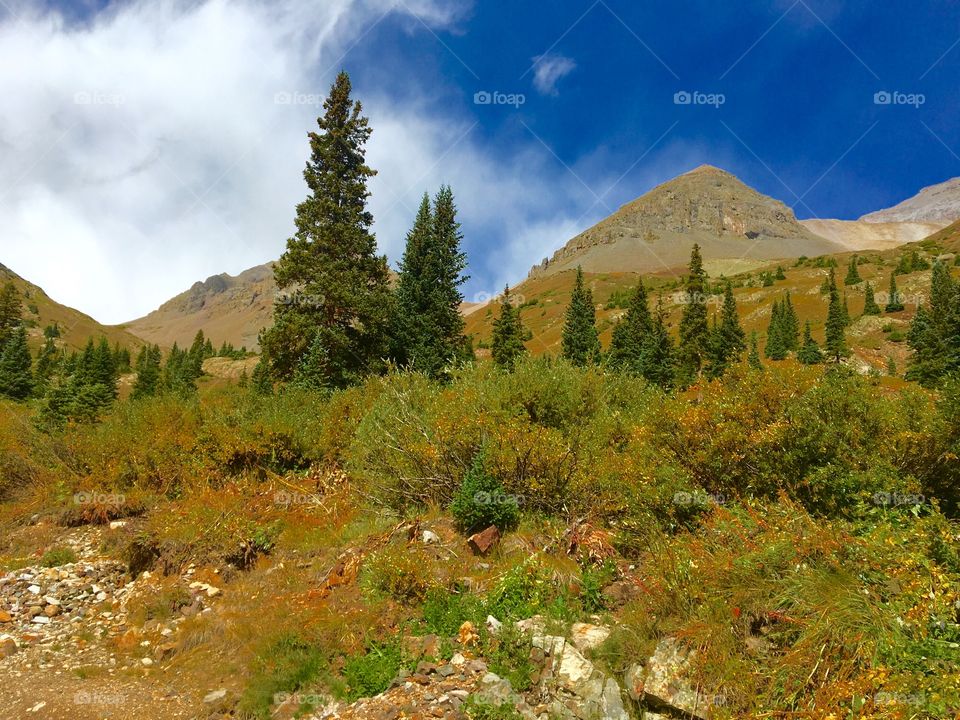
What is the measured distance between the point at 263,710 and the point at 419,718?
2.02m

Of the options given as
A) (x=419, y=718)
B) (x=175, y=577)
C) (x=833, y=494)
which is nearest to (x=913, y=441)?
(x=833, y=494)

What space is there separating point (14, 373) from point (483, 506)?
57.8m

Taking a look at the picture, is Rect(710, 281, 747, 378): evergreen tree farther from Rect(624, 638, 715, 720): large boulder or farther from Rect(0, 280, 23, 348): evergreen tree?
Rect(0, 280, 23, 348): evergreen tree

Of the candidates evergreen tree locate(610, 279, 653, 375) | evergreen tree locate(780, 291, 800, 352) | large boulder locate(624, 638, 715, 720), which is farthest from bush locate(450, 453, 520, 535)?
evergreen tree locate(780, 291, 800, 352)

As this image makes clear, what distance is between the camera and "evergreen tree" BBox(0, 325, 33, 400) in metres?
47.2

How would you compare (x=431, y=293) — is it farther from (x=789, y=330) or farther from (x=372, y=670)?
(x=789, y=330)

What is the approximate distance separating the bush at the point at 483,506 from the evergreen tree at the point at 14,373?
5342cm

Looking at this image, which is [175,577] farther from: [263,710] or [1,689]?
[263,710]

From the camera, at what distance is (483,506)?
980cm

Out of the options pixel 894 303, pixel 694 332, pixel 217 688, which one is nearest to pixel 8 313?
pixel 217 688

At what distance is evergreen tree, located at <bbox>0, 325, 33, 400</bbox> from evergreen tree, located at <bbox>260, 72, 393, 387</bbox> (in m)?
36.9

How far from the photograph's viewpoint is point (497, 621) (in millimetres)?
7523

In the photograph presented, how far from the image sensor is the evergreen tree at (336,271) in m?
25.8

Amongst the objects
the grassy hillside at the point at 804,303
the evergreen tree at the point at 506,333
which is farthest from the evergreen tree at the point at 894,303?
the evergreen tree at the point at 506,333
